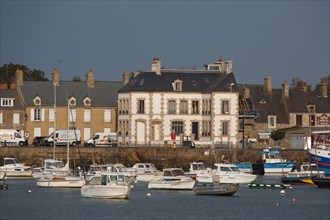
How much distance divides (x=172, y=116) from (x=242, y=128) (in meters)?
9.11

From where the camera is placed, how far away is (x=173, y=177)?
88.1 m

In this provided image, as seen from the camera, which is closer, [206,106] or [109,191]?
[109,191]

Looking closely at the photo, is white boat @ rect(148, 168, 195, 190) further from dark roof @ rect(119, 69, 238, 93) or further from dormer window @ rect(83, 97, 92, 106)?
dormer window @ rect(83, 97, 92, 106)

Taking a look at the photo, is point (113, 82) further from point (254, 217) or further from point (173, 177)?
point (254, 217)

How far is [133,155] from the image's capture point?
371 feet

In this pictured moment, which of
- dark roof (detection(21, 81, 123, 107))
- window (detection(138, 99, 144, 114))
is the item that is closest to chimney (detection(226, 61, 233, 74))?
window (detection(138, 99, 144, 114))

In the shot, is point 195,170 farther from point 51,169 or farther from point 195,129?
point 195,129

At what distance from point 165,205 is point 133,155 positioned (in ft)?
113

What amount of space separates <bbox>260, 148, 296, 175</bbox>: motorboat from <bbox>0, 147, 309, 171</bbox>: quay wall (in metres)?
2.91

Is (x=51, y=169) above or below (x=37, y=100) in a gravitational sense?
below

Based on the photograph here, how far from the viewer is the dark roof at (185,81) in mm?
118688

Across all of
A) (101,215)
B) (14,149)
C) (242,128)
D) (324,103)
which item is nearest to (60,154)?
(14,149)

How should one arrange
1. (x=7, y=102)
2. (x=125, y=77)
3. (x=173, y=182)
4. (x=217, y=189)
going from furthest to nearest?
(x=125, y=77)
(x=7, y=102)
(x=173, y=182)
(x=217, y=189)

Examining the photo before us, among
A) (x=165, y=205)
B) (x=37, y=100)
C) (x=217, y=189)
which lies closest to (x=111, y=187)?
(x=165, y=205)
